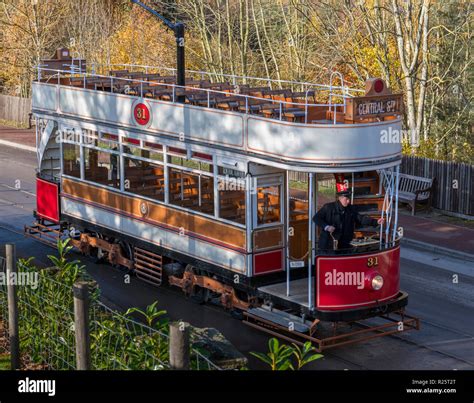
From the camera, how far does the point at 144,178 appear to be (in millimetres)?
17766

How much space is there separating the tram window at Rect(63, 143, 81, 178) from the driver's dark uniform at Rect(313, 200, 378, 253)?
6.98 meters

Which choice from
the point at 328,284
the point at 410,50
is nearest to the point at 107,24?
the point at 410,50

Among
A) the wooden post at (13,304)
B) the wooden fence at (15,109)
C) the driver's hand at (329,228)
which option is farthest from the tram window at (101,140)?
the wooden fence at (15,109)

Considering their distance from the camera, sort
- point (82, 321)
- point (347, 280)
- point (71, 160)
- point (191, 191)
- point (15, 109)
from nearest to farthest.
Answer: point (82, 321) < point (347, 280) < point (191, 191) < point (71, 160) < point (15, 109)

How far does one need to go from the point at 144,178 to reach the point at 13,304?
7524 mm

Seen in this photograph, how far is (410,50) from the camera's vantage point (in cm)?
3045

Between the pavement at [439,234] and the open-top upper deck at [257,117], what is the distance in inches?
230

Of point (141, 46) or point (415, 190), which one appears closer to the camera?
point (415, 190)

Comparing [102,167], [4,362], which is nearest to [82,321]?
[4,362]

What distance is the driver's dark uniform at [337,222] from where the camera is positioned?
14055 mm

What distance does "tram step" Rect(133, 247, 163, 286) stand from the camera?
56.8 ft

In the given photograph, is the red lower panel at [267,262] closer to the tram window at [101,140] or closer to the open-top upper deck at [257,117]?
the open-top upper deck at [257,117]

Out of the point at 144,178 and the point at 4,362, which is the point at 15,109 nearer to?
the point at 144,178
